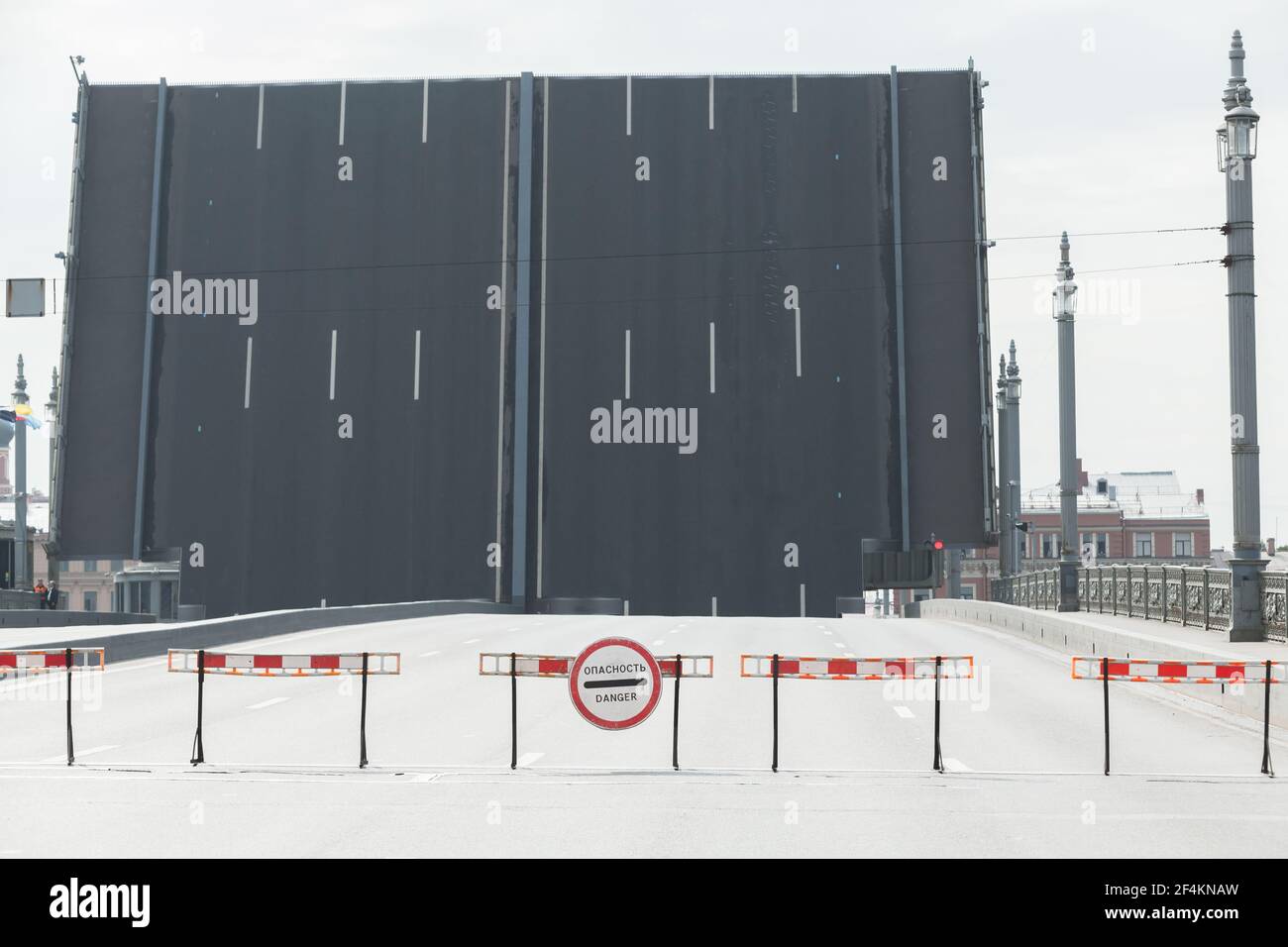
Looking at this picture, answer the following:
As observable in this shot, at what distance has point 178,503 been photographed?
42875 mm

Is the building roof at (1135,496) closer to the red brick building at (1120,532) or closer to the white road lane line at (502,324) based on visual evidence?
the red brick building at (1120,532)

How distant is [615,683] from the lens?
1303 centimetres

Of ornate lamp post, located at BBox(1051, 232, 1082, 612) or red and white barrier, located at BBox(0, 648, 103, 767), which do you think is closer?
red and white barrier, located at BBox(0, 648, 103, 767)

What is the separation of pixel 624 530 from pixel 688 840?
3257cm

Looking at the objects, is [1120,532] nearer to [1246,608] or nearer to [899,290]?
[899,290]

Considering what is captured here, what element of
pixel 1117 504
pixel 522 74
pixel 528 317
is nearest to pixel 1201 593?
pixel 528 317

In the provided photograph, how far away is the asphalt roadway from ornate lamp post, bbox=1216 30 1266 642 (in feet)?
7.97

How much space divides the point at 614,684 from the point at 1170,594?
61.5ft

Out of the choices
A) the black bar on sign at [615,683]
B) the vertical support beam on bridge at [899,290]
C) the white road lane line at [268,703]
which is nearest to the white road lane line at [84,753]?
the white road lane line at [268,703]

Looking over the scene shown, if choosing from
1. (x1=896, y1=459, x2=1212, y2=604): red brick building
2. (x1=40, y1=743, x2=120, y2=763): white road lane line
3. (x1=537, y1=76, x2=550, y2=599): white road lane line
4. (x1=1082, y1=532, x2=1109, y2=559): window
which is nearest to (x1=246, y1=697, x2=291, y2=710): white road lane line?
(x1=40, y1=743, x2=120, y2=763): white road lane line

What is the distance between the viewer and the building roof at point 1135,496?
391ft

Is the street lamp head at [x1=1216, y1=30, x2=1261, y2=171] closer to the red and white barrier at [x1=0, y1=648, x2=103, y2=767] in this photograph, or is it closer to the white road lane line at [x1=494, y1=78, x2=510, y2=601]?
the red and white barrier at [x1=0, y1=648, x2=103, y2=767]

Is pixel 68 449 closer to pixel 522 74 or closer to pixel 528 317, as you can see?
pixel 528 317

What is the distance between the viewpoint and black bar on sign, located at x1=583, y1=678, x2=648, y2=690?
13.0 meters
